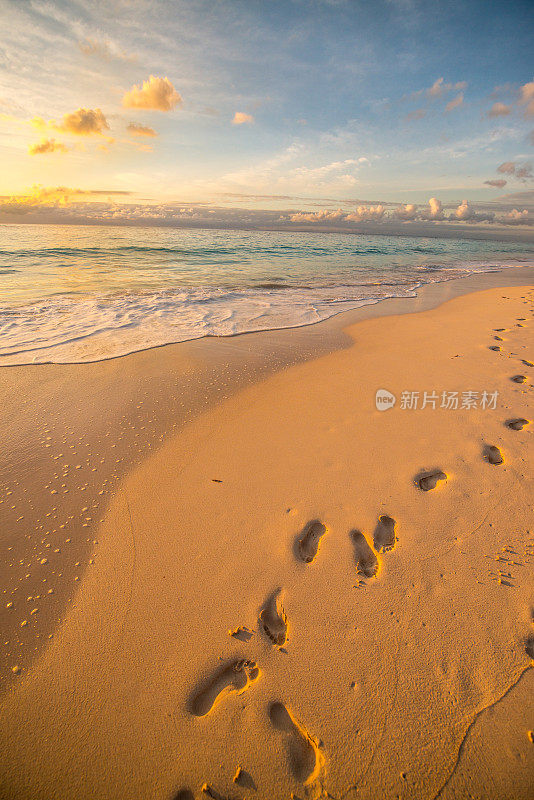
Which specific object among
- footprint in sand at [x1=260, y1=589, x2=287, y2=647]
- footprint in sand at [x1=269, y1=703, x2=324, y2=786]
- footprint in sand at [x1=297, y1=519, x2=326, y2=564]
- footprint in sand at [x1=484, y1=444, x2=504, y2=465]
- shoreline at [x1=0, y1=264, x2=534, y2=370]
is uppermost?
shoreline at [x1=0, y1=264, x2=534, y2=370]

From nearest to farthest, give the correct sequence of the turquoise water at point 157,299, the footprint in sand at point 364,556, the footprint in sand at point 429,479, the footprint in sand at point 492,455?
1. the footprint in sand at point 364,556
2. the footprint in sand at point 429,479
3. the footprint in sand at point 492,455
4. the turquoise water at point 157,299

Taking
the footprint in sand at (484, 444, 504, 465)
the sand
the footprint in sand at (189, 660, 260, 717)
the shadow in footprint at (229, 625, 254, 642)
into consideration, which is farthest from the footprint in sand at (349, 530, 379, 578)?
the footprint in sand at (484, 444, 504, 465)

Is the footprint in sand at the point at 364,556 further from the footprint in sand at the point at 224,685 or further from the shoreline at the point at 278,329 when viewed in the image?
the shoreline at the point at 278,329

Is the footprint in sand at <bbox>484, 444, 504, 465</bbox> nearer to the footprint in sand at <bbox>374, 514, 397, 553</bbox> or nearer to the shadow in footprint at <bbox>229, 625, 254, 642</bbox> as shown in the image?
the footprint in sand at <bbox>374, 514, 397, 553</bbox>

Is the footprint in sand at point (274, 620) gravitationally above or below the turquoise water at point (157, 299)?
below

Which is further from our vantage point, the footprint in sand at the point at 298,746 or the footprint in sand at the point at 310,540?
the footprint in sand at the point at 310,540

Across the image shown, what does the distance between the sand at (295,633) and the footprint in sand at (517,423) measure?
20 centimetres

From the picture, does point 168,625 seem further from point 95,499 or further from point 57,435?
point 57,435

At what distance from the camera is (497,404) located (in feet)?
14.7

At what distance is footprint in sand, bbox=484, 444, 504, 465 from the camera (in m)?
3.42

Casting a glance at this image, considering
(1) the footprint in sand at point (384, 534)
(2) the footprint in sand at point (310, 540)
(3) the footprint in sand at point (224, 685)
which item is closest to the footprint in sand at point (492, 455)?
(1) the footprint in sand at point (384, 534)

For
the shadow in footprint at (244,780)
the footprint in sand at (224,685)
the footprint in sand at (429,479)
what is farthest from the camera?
the footprint in sand at (429,479)

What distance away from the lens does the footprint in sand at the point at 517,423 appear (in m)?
3.96

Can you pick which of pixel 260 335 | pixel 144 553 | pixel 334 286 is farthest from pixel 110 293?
pixel 144 553
